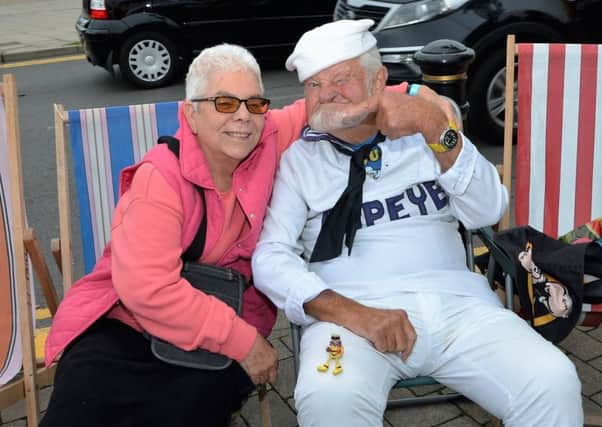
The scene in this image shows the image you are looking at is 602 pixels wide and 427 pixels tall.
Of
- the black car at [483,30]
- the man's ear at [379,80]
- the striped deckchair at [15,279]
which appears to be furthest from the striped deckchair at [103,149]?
the black car at [483,30]

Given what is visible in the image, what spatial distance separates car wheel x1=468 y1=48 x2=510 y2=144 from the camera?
618 cm

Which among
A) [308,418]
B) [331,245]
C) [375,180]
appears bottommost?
[308,418]

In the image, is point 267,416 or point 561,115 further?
point 561,115

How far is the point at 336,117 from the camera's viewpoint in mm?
2746

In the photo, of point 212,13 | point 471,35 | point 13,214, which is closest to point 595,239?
point 13,214

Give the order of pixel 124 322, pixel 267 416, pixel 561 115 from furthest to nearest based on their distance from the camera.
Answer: pixel 561 115 < pixel 267 416 < pixel 124 322

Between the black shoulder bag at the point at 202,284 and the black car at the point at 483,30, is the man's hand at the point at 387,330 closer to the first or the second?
the black shoulder bag at the point at 202,284

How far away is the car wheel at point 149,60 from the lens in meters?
9.18

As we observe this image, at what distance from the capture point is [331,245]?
279 centimetres

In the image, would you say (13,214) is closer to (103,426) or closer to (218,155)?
(218,155)

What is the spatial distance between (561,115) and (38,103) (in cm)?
676

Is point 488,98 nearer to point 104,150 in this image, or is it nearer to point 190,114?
point 104,150

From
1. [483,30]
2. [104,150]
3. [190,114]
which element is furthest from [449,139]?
[483,30]

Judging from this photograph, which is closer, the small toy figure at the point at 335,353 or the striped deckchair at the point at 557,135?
the small toy figure at the point at 335,353
